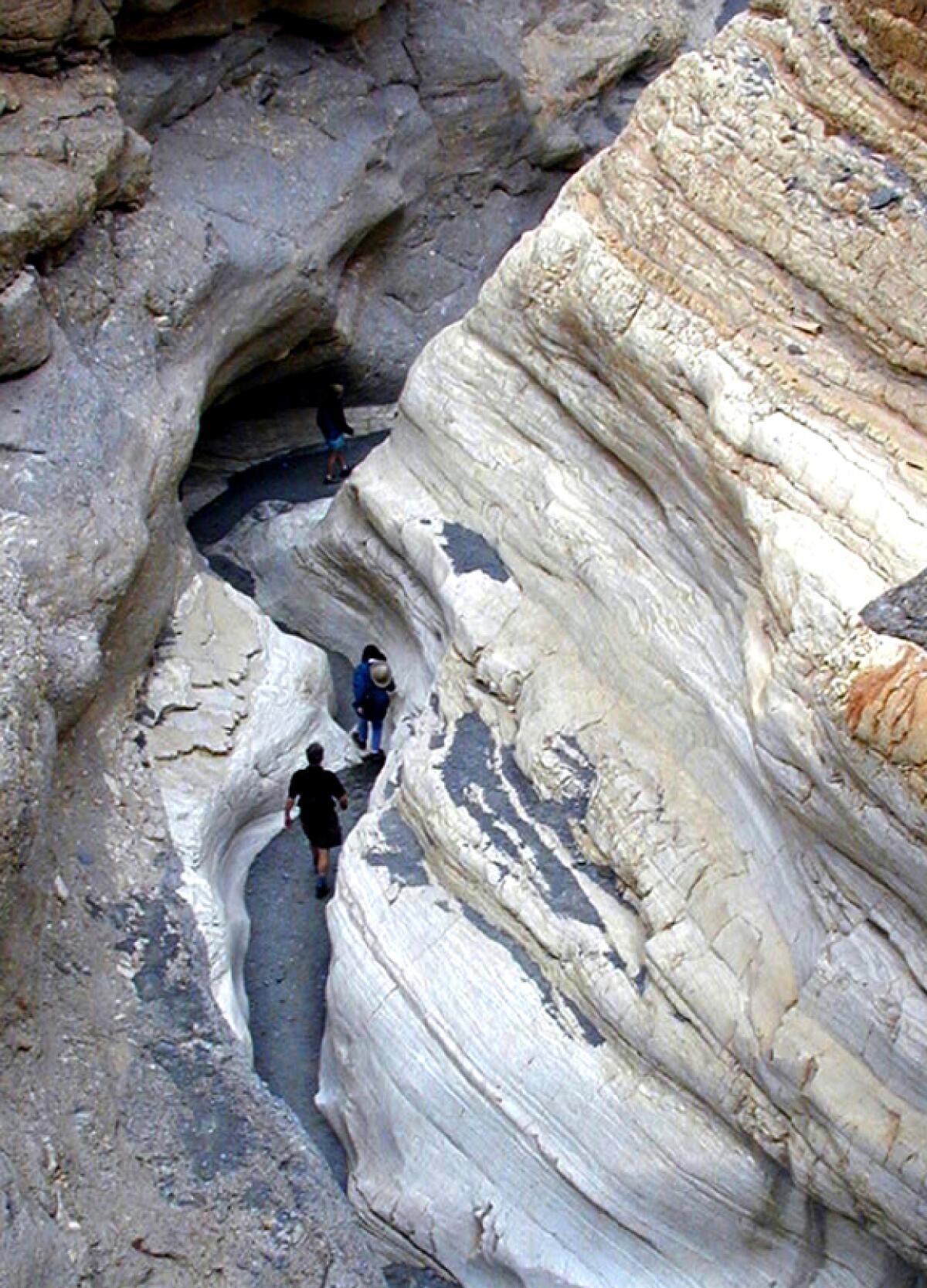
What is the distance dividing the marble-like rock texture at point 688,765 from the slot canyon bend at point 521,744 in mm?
18

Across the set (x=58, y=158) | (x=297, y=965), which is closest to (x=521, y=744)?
(x=297, y=965)

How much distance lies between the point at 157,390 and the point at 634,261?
2.49 m

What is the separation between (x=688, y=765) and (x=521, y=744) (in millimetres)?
791

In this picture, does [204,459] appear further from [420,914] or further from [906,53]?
[906,53]

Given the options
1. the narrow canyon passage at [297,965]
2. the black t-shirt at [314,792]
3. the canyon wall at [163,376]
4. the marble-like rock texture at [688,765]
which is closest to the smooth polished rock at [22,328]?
the canyon wall at [163,376]

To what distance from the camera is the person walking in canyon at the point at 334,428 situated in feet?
32.7

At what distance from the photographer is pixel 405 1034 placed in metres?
6.07

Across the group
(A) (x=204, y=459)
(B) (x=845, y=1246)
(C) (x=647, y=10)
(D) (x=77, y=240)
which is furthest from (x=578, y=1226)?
(C) (x=647, y=10)

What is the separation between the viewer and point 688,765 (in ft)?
18.9

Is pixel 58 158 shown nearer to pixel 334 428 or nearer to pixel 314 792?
pixel 314 792

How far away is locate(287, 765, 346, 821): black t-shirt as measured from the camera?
7.12m

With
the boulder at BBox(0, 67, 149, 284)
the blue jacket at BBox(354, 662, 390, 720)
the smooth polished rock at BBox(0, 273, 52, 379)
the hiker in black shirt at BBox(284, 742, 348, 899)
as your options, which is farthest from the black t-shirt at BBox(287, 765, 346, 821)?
the boulder at BBox(0, 67, 149, 284)

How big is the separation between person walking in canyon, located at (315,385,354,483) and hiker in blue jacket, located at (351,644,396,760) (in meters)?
2.38

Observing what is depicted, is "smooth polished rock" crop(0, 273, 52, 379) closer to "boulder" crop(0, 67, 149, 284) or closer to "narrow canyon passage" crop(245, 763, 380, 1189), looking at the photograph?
"boulder" crop(0, 67, 149, 284)
